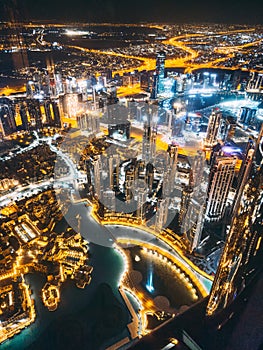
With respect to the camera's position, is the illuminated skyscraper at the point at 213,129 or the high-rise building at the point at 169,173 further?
the illuminated skyscraper at the point at 213,129

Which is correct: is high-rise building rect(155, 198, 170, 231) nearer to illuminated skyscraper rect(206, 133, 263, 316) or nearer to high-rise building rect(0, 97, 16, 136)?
→ illuminated skyscraper rect(206, 133, 263, 316)

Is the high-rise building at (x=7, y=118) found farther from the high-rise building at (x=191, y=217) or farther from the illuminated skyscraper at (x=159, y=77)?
the high-rise building at (x=191, y=217)

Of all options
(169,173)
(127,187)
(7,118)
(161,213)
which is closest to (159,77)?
(169,173)

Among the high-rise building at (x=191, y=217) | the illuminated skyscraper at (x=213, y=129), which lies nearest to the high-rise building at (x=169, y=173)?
the high-rise building at (x=191, y=217)

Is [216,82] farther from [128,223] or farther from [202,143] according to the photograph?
[128,223]

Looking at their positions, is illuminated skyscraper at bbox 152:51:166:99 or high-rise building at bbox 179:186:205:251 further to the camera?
illuminated skyscraper at bbox 152:51:166:99

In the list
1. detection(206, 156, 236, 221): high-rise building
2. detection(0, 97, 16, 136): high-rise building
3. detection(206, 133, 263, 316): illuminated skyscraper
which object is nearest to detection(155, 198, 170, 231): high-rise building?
detection(206, 156, 236, 221): high-rise building
